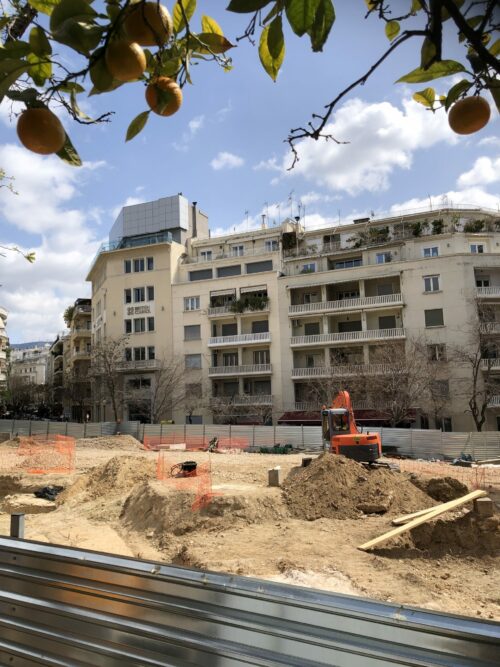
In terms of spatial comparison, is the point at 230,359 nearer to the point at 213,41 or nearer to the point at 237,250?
the point at 237,250

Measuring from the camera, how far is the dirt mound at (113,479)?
57.1 feet

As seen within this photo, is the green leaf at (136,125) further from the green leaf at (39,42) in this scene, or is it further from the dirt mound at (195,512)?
the dirt mound at (195,512)

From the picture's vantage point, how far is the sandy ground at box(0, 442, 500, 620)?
29.2 ft

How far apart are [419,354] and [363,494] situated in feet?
79.6

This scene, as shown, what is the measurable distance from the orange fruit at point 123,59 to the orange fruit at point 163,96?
0.19 meters

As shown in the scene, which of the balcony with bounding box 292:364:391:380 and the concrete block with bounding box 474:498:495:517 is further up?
the balcony with bounding box 292:364:391:380

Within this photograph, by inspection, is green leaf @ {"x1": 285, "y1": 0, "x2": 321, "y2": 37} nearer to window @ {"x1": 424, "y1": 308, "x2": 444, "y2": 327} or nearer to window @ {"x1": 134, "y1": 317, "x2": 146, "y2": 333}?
window @ {"x1": 424, "y1": 308, "x2": 444, "y2": 327}

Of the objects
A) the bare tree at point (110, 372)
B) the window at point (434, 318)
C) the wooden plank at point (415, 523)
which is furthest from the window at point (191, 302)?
the wooden plank at point (415, 523)

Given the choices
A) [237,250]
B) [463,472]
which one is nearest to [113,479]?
[463,472]

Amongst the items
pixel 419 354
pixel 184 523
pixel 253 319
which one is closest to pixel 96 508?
pixel 184 523

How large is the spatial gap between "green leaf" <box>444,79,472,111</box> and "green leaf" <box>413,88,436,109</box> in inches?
6.3

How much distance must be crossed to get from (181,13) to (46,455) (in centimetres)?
2807

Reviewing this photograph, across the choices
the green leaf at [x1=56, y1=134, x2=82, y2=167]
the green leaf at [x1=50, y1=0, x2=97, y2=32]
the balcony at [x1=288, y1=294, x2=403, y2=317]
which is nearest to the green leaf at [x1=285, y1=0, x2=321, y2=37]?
the green leaf at [x1=50, y1=0, x2=97, y2=32]

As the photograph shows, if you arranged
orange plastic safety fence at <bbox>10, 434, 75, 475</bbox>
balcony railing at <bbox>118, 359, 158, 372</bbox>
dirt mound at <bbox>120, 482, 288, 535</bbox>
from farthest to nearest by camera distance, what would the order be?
balcony railing at <bbox>118, 359, 158, 372</bbox>
orange plastic safety fence at <bbox>10, 434, 75, 475</bbox>
dirt mound at <bbox>120, 482, 288, 535</bbox>
